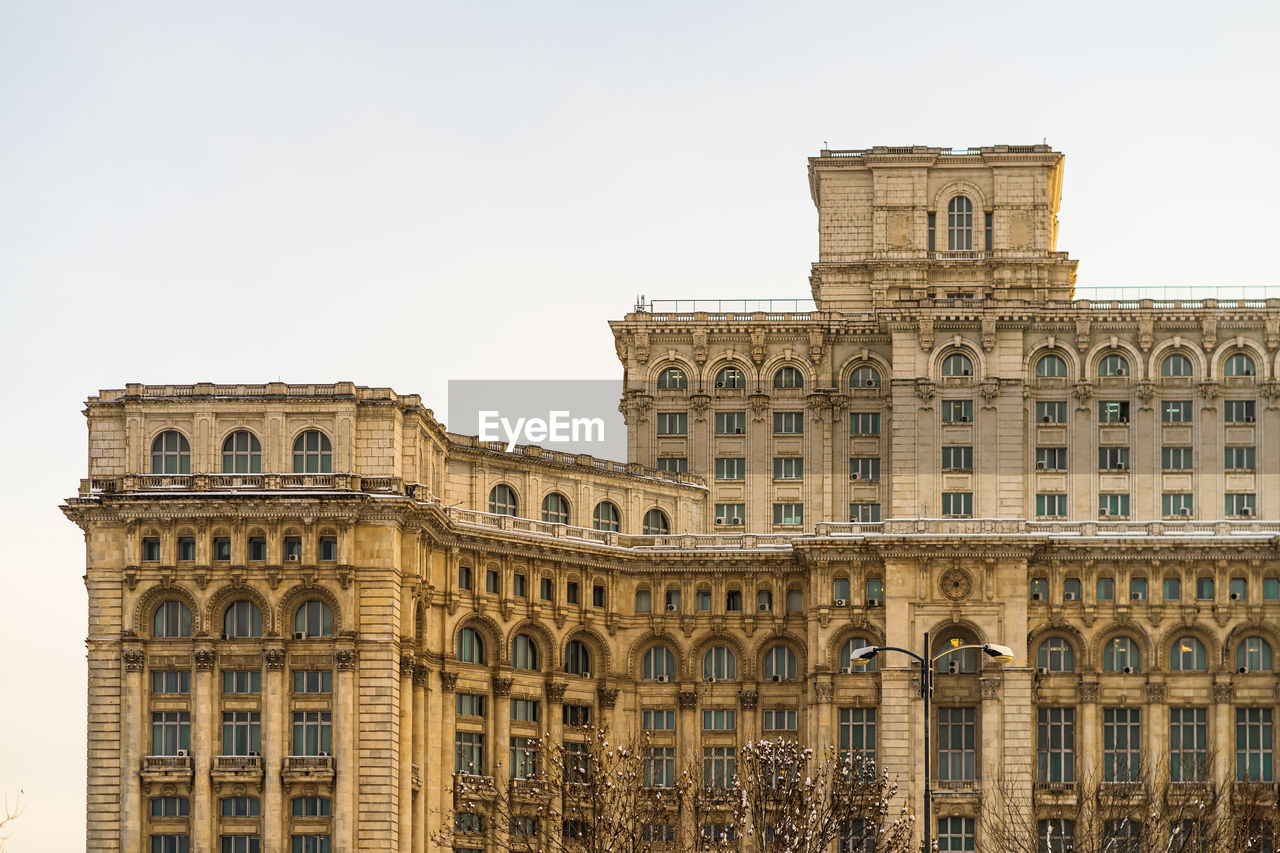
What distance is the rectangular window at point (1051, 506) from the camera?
183 meters

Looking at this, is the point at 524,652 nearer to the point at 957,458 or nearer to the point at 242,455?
the point at 242,455

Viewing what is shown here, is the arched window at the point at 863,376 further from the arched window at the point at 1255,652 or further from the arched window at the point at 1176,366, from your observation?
the arched window at the point at 1255,652

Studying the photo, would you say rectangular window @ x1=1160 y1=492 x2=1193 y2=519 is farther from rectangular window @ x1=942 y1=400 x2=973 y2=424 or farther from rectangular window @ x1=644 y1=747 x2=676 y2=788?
rectangular window @ x1=644 y1=747 x2=676 y2=788

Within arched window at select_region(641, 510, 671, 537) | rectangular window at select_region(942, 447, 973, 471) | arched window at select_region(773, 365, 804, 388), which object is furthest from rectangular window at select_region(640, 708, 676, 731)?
rectangular window at select_region(942, 447, 973, 471)

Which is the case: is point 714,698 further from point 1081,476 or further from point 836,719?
point 1081,476

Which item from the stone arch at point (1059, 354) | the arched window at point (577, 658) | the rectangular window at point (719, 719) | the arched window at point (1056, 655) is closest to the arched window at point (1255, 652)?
the arched window at point (1056, 655)

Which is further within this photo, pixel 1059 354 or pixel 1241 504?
pixel 1059 354

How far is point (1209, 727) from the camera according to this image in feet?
579

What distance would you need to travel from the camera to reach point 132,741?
160 m

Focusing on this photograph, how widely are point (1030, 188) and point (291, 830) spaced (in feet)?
238

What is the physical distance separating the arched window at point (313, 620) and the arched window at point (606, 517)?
86.6 feet

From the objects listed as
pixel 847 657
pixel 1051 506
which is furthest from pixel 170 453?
pixel 1051 506

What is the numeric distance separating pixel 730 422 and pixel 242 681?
43.7m

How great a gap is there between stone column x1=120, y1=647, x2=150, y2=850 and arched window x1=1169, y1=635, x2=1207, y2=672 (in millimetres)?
66312
